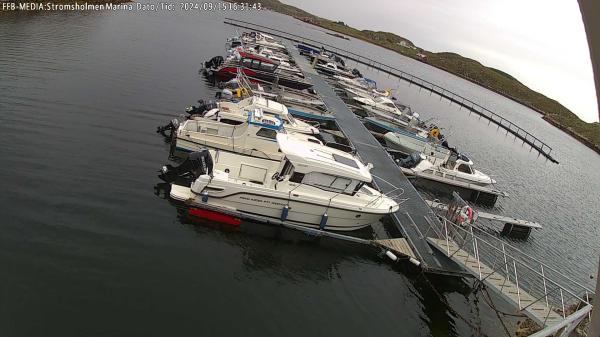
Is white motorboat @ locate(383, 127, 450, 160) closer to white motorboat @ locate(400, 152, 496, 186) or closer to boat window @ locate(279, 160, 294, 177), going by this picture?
white motorboat @ locate(400, 152, 496, 186)

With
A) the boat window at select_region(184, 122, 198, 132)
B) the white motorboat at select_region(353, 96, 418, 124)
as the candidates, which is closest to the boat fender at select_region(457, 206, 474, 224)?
the boat window at select_region(184, 122, 198, 132)

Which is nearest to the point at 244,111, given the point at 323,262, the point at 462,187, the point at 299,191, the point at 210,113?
the point at 210,113

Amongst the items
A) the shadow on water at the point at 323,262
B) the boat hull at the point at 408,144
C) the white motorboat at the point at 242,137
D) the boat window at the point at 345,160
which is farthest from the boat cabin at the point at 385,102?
the shadow on water at the point at 323,262

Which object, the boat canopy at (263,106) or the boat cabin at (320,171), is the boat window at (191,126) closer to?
the boat canopy at (263,106)

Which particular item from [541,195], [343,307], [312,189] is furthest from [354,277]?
[541,195]

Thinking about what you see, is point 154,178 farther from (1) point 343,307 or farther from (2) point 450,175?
(2) point 450,175

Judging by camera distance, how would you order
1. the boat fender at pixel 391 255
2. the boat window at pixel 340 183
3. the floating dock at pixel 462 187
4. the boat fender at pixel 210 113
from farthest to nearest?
the floating dock at pixel 462 187 → the boat fender at pixel 210 113 → the boat window at pixel 340 183 → the boat fender at pixel 391 255

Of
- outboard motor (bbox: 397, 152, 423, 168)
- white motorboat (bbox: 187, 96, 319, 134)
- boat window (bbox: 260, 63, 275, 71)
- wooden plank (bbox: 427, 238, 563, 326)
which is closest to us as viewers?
wooden plank (bbox: 427, 238, 563, 326)
